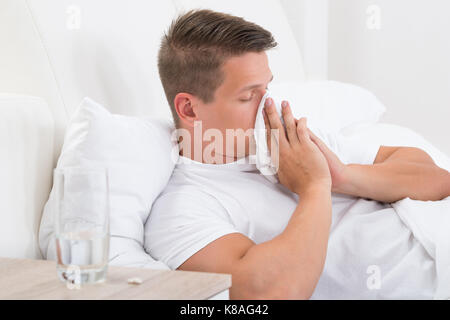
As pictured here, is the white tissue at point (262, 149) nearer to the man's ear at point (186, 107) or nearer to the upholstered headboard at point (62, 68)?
the man's ear at point (186, 107)

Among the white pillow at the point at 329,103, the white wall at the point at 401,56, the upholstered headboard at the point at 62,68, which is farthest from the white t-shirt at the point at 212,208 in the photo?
the white wall at the point at 401,56

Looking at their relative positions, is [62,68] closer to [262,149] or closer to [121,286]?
[262,149]

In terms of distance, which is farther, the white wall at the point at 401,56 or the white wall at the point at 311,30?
the white wall at the point at 311,30

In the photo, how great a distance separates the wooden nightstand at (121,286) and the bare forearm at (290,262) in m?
0.21

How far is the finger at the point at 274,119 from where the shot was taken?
1.25 metres

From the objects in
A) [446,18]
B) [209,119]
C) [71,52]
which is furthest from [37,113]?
[446,18]

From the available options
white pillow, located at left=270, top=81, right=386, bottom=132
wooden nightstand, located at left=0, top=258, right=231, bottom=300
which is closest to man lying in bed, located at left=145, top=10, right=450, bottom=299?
wooden nightstand, located at left=0, top=258, right=231, bottom=300

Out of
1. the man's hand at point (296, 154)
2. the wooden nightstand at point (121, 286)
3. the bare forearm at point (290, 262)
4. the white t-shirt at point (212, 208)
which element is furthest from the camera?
the man's hand at point (296, 154)

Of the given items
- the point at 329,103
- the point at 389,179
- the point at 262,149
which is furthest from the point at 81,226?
the point at 329,103

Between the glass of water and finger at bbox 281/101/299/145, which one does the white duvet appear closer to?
finger at bbox 281/101/299/145

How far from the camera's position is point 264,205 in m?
1.21

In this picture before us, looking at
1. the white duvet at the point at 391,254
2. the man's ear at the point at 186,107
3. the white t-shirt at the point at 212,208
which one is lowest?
the white duvet at the point at 391,254

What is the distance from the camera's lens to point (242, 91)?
127 cm

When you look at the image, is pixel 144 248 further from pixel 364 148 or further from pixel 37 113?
pixel 364 148
